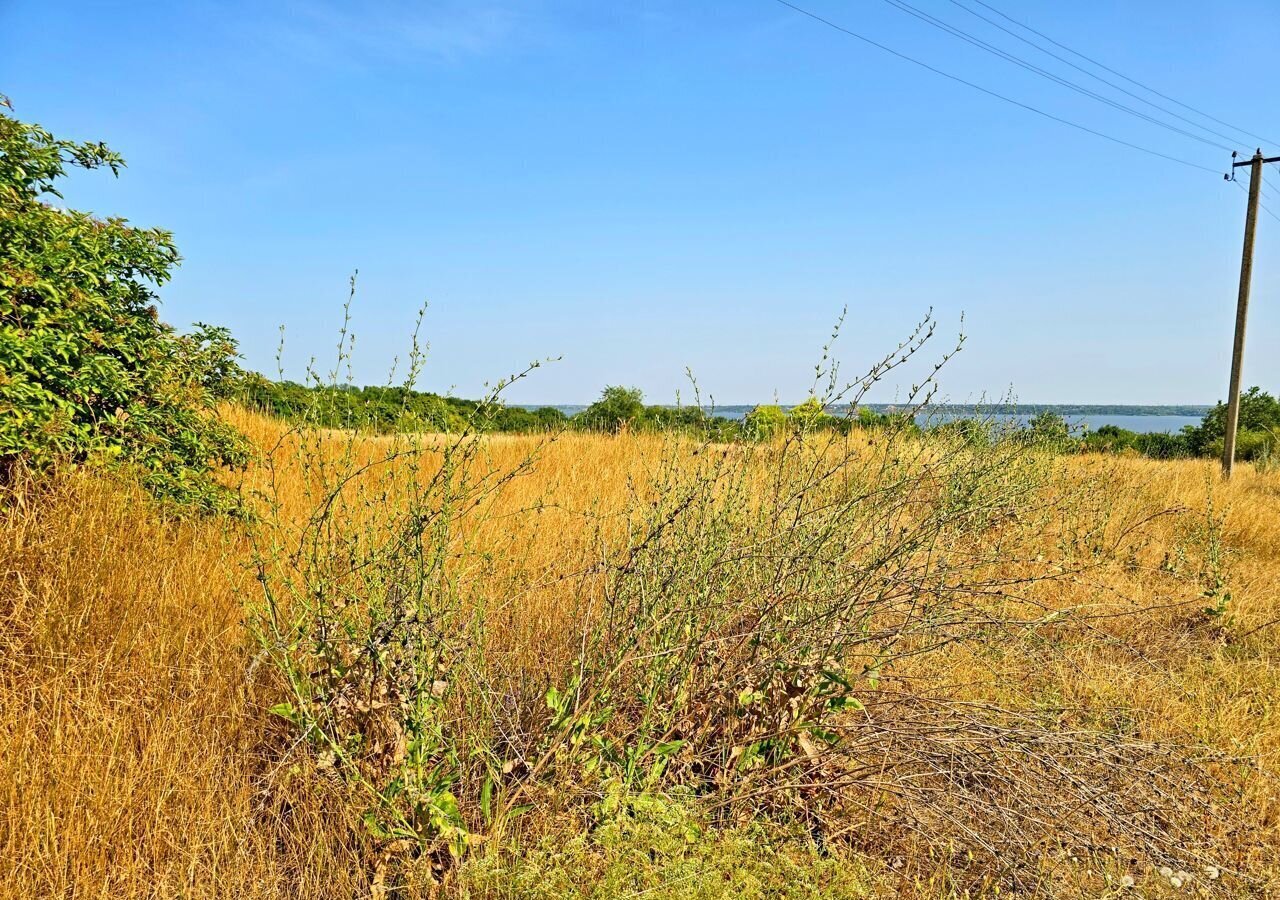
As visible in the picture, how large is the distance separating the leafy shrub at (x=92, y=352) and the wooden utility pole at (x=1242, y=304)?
13346mm

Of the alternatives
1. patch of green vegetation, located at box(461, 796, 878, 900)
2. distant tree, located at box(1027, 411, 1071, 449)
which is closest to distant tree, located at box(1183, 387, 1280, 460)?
distant tree, located at box(1027, 411, 1071, 449)

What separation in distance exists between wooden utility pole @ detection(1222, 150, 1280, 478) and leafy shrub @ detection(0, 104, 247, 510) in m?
13.3

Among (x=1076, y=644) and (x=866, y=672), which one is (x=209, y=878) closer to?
(x=866, y=672)

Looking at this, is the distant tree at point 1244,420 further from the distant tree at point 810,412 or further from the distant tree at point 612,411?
the distant tree at point 810,412

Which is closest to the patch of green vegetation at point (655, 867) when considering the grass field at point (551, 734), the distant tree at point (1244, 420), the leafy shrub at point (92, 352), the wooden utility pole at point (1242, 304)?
the grass field at point (551, 734)

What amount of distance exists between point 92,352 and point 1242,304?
47.6ft

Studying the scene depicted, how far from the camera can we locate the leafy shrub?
311 cm

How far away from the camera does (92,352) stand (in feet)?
11.3

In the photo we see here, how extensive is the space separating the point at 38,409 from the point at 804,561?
310 cm

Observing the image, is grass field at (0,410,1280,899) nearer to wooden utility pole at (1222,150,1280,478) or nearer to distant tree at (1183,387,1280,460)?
wooden utility pole at (1222,150,1280,478)

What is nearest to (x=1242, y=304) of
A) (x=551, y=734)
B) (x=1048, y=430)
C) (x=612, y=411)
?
(x=1048, y=430)

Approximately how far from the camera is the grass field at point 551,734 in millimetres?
1991

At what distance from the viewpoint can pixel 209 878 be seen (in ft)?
6.42

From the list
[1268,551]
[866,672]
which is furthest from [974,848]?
[1268,551]
